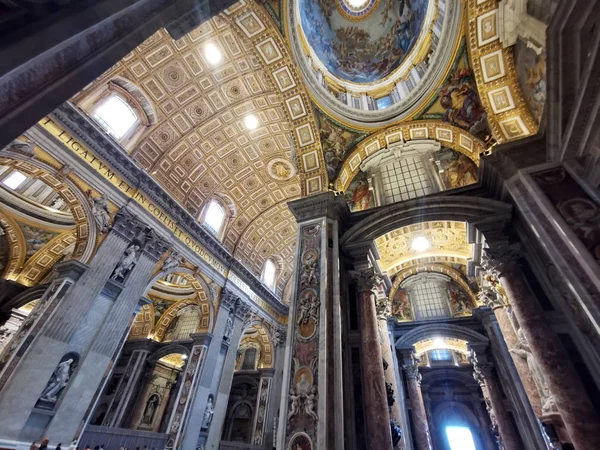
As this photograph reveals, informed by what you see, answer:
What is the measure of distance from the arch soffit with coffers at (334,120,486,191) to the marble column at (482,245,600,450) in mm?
3370

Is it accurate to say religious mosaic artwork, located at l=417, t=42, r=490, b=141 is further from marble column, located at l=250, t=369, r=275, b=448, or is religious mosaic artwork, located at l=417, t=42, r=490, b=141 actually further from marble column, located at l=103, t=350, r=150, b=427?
marble column, located at l=103, t=350, r=150, b=427

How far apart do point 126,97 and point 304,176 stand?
27.8 feet

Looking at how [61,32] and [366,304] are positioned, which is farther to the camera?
[366,304]

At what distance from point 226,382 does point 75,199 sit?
10.4 metres

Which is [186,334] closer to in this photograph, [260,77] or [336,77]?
[260,77]

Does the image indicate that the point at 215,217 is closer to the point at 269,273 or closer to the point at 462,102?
the point at 269,273

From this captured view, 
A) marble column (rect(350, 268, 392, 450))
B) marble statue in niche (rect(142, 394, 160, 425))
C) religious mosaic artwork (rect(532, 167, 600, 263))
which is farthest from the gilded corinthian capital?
marble statue in niche (rect(142, 394, 160, 425))

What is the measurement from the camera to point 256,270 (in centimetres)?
1833

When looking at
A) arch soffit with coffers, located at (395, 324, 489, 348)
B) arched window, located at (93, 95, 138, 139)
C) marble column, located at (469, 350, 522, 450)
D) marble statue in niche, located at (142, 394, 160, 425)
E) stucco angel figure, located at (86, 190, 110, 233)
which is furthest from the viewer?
marble statue in niche, located at (142, 394, 160, 425)

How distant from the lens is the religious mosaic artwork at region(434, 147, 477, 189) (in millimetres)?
8672

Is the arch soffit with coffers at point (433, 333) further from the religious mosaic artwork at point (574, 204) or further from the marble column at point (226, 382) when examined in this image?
the religious mosaic artwork at point (574, 204)

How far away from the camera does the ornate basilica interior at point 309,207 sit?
4676 mm

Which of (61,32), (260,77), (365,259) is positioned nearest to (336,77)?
(260,77)

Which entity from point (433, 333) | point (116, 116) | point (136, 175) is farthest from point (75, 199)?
point (433, 333)
